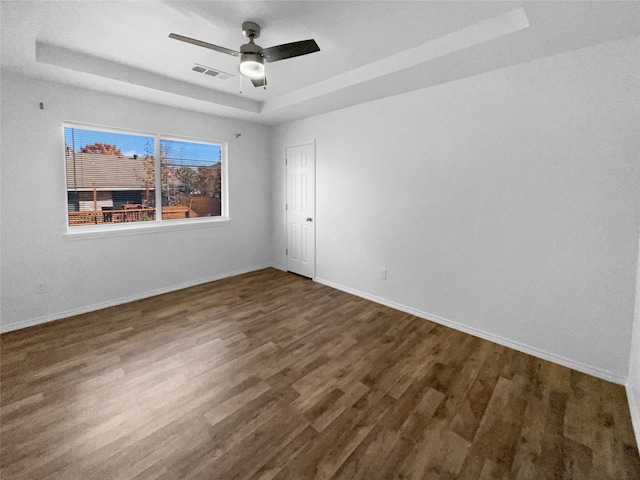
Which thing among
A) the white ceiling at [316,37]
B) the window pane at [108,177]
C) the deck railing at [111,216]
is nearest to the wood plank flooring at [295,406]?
the deck railing at [111,216]

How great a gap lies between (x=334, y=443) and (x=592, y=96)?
325 cm

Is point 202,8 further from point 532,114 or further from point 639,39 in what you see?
point 639,39

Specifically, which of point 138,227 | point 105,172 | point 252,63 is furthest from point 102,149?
point 252,63

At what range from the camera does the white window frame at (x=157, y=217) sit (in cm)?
358

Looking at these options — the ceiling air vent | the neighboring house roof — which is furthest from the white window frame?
the ceiling air vent

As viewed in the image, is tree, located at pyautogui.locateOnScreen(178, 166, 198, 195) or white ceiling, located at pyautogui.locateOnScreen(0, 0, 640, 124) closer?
white ceiling, located at pyautogui.locateOnScreen(0, 0, 640, 124)

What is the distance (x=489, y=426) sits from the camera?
1908 mm

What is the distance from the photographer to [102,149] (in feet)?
12.4

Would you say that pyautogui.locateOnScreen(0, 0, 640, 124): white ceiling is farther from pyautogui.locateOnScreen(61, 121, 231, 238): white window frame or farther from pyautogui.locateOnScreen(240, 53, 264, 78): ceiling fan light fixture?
pyautogui.locateOnScreen(61, 121, 231, 238): white window frame

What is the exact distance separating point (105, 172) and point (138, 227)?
812mm

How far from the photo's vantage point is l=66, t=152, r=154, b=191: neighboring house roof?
358 cm

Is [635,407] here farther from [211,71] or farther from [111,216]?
[111,216]

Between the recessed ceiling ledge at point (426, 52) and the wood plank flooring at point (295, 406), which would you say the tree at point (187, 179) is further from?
the wood plank flooring at point (295, 406)

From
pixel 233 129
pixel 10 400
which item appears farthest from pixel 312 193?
pixel 10 400
